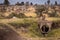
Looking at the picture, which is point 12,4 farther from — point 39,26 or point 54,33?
point 54,33

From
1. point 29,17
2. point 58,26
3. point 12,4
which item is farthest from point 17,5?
point 58,26

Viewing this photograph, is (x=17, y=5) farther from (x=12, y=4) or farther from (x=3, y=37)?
(x=3, y=37)

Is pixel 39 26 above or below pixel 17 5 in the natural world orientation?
below

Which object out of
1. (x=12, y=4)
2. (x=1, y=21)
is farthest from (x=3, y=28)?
(x=12, y=4)

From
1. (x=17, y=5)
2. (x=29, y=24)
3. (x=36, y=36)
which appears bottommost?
(x=36, y=36)

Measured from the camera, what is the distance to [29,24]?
21.2ft

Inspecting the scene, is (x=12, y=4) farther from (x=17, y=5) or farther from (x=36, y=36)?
(x=36, y=36)

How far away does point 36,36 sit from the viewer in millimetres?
6473

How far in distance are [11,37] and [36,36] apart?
888 mm

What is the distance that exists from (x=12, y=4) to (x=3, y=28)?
0.91 metres

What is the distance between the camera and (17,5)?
648 centimetres

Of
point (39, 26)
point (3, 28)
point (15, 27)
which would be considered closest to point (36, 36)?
point (39, 26)

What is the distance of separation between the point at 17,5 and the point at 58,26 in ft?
5.38

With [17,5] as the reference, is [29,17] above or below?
below
